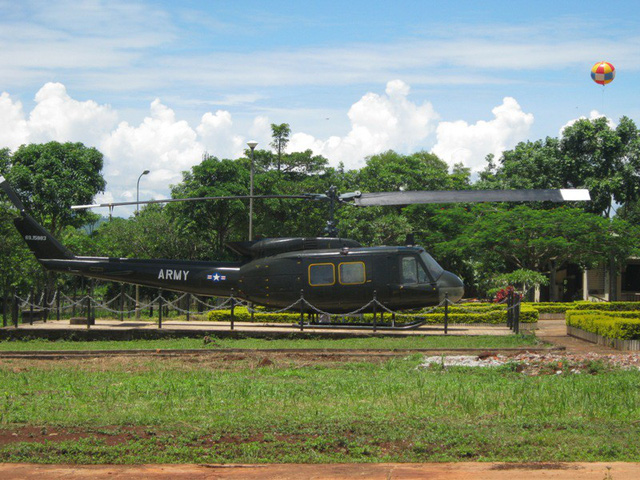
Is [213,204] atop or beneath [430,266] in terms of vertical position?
atop

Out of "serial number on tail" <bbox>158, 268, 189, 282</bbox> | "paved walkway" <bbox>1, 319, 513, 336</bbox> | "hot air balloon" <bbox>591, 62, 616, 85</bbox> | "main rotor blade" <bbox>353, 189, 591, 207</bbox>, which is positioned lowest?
"paved walkway" <bbox>1, 319, 513, 336</bbox>

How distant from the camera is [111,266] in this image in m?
21.5

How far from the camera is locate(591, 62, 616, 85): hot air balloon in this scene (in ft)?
107

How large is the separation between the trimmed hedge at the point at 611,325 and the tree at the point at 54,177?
2678 centimetres

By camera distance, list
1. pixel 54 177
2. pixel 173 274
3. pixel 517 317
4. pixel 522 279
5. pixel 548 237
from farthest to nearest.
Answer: pixel 54 177 → pixel 548 237 → pixel 522 279 → pixel 173 274 → pixel 517 317

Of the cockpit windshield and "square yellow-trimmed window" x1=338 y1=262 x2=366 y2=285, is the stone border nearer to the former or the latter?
the cockpit windshield

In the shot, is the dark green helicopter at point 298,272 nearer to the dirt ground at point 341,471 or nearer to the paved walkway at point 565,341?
the paved walkway at point 565,341

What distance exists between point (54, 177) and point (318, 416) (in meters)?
32.4

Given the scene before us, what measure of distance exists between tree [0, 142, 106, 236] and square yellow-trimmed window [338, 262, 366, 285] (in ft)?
72.0

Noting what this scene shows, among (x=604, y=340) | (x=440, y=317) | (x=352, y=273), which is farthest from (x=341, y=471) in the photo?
(x=440, y=317)

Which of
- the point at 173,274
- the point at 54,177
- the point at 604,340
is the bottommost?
the point at 604,340

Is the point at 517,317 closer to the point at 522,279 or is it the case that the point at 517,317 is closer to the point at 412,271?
the point at 412,271

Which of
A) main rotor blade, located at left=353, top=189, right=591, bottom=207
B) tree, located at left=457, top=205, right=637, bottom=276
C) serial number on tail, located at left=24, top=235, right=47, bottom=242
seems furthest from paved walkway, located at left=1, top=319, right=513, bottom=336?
tree, located at left=457, top=205, right=637, bottom=276

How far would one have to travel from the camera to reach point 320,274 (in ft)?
67.9
